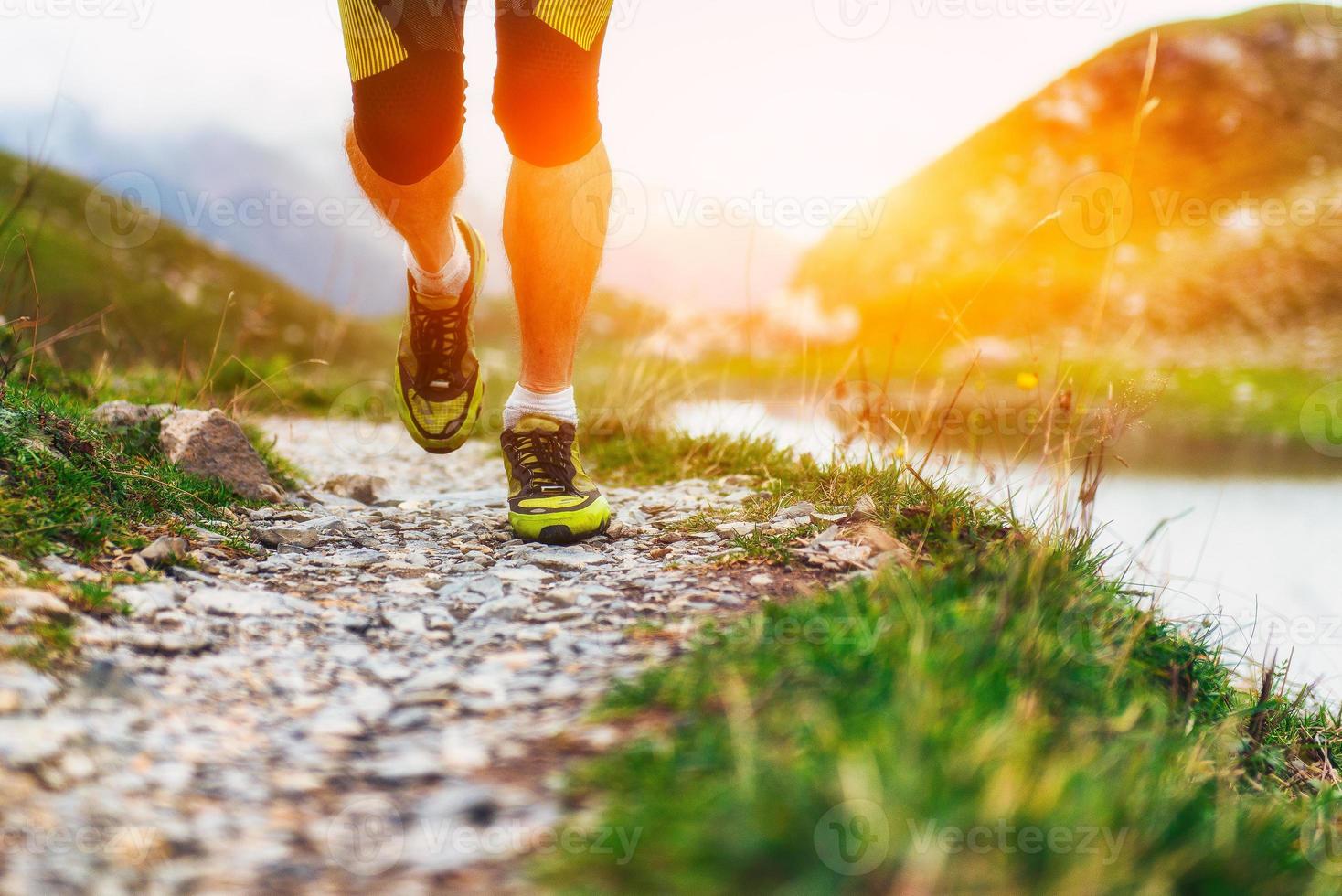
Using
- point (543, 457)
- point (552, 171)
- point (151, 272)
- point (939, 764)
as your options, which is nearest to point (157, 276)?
point (151, 272)

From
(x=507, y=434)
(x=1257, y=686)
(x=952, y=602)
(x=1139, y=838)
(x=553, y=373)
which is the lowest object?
(x=1257, y=686)

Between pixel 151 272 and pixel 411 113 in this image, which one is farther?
pixel 151 272

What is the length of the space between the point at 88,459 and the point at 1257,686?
4439 mm

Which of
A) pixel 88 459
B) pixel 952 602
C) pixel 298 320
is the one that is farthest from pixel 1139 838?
pixel 298 320

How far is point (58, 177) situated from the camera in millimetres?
46906

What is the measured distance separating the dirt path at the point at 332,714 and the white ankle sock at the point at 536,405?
76 cm

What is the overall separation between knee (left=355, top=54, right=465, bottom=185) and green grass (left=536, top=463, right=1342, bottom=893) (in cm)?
227

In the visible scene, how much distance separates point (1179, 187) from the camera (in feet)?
154

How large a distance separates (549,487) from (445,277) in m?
1.18

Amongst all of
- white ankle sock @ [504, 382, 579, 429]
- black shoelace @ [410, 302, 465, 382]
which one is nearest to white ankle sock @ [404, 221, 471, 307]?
black shoelace @ [410, 302, 465, 382]

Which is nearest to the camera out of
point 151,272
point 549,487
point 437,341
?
point 549,487

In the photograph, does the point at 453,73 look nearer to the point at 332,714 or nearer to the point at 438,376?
the point at 438,376

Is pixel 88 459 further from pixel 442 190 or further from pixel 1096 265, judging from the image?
pixel 1096 265

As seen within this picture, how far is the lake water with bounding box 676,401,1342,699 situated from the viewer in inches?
128
